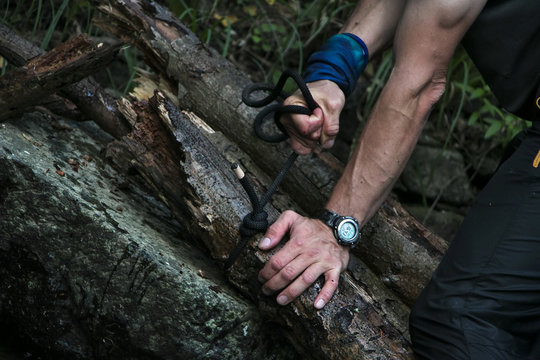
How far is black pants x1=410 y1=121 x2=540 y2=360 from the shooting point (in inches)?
61.9

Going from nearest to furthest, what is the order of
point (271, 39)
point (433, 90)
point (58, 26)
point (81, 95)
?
point (433, 90) < point (81, 95) < point (58, 26) < point (271, 39)

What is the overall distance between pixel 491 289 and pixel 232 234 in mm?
798

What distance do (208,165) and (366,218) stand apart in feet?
1.87

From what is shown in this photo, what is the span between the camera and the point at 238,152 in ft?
7.37

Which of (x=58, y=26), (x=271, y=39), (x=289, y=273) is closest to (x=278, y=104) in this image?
(x=289, y=273)

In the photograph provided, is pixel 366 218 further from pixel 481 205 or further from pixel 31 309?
pixel 31 309

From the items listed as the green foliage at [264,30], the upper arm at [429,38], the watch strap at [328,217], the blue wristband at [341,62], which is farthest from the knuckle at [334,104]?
the green foliage at [264,30]

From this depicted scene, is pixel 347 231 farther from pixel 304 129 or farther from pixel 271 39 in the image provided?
pixel 271 39

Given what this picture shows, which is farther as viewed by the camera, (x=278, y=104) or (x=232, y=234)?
(x=278, y=104)

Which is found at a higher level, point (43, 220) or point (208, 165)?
point (208, 165)

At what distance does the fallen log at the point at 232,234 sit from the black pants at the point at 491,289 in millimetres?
131

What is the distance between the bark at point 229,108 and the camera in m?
2.06

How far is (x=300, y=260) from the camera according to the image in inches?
66.1

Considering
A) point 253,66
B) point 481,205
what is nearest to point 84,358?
point 481,205
